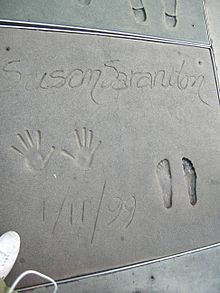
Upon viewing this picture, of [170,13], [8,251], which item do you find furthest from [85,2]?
[8,251]

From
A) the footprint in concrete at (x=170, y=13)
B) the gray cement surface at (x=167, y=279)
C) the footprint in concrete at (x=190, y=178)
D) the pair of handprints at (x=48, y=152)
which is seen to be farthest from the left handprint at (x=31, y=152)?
the footprint in concrete at (x=170, y=13)

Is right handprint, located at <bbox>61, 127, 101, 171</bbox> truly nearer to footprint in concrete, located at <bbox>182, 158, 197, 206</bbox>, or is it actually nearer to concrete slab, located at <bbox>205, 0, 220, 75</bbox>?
footprint in concrete, located at <bbox>182, 158, 197, 206</bbox>

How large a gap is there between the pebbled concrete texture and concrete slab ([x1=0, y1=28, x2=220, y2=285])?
0.05 m

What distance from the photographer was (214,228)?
44.9 inches

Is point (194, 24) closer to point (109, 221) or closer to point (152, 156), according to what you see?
point (152, 156)

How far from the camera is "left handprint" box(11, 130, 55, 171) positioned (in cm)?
99

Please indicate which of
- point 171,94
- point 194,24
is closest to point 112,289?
point 171,94

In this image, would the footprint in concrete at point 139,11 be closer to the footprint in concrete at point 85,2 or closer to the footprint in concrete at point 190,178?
the footprint in concrete at point 85,2

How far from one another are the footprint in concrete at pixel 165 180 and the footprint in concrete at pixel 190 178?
2.3 inches

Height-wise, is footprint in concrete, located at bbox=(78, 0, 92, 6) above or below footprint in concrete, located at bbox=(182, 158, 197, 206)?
above

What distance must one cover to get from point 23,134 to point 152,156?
0.37m

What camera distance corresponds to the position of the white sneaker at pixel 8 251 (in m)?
0.90

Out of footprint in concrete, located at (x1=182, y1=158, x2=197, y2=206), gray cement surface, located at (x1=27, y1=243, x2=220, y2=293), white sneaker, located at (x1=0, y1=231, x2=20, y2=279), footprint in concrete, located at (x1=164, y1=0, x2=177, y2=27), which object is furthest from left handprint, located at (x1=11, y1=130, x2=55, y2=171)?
footprint in concrete, located at (x1=164, y1=0, x2=177, y2=27)

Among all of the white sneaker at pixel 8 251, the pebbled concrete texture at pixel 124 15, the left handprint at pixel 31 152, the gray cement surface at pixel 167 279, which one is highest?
the pebbled concrete texture at pixel 124 15
